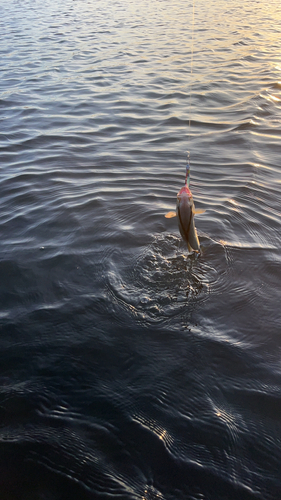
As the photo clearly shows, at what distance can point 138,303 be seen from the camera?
4738 millimetres

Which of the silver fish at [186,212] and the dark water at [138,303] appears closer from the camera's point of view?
the dark water at [138,303]

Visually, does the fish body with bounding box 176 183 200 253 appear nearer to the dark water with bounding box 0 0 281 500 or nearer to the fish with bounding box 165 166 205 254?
the fish with bounding box 165 166 205 254

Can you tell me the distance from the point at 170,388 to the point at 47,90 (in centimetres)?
1151

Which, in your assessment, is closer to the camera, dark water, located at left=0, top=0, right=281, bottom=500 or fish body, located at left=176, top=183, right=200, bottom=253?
dark water, located at left=0, top=0, right=281, bottom=500

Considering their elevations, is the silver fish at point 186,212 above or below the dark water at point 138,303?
above

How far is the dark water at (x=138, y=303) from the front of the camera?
3.20 metres

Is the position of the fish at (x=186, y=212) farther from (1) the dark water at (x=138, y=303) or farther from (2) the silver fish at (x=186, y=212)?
(1) the dark water at (x=138, y=303)

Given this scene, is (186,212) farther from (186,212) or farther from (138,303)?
(138,303)

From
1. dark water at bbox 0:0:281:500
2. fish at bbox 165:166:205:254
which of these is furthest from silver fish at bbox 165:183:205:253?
dark water at bbox 0:0:281:500

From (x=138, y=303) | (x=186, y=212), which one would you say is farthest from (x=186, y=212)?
(x=138, y=303)

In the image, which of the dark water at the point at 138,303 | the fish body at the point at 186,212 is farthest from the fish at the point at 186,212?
the dark water at the point at 138,303

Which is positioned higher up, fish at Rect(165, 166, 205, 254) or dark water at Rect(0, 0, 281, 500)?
fish at Rect(165, 166, 205, 254)

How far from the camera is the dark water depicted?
3.20m

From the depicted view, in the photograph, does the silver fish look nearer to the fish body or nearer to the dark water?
the fish body
